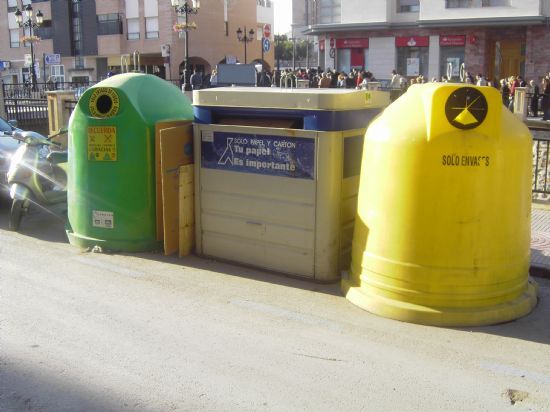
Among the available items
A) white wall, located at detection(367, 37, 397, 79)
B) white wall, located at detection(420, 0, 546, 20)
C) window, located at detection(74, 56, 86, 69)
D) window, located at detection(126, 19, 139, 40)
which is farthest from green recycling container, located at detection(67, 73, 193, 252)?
window, located at detection(74, 56, 86, 69)

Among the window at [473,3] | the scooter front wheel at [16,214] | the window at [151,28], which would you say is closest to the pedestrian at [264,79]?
the window at [473,3]

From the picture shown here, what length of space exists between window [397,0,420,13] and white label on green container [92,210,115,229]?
3544 centimetres

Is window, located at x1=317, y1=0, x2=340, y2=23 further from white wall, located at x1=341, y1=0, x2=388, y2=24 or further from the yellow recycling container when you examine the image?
the yellow recycling container

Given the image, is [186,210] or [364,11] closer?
[186,210]

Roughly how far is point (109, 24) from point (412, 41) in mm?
26395

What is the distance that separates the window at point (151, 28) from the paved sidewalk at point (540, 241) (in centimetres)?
4428

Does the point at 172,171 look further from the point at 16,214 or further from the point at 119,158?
the point at 16,214

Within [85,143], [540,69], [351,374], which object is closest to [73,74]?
[540,69]

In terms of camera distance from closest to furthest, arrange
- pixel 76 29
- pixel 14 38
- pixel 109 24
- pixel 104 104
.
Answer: pixel 104 104 → pixel 109 24 → pixel 76 29 → pixel 14 38

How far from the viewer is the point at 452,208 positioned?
190 inches

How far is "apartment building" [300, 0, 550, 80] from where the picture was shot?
113 ft

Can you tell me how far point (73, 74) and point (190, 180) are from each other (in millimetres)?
53189

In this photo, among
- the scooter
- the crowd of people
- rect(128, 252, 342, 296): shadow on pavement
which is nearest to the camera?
rect(128, 252, 342, 296): shadow on pavement

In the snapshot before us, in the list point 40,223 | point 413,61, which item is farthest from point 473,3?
point 40,223
